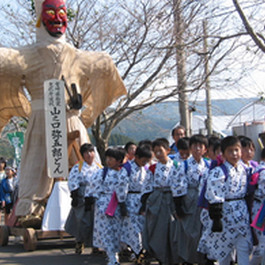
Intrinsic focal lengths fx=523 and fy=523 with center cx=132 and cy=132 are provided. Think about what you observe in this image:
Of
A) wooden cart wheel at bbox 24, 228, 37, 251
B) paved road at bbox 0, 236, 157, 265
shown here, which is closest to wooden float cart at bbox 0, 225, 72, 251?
wooden cart wheel at bbox 24, 228, 37, 251

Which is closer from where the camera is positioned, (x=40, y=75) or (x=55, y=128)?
(x=55, y=128)

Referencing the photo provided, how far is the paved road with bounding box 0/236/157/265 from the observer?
7.45m

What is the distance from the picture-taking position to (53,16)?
932cm

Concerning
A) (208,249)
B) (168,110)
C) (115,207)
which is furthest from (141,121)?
(208,249)

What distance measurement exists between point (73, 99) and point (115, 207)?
3.15m

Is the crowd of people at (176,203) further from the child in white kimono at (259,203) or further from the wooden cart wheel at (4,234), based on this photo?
the wooden cart wheel at (4,234)

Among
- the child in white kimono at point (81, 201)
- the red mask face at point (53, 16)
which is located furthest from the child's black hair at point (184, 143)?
the red mask face at point (53, 16)

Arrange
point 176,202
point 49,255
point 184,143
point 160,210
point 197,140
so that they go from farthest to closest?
1. point 49,255
2. point 184,143
3. point 160,210
4. point 197,140
5. point 176,202

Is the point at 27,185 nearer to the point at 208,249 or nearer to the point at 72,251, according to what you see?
the point at 72,251

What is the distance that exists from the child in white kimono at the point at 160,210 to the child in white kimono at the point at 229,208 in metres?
0.94

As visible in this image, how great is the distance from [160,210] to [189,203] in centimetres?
40

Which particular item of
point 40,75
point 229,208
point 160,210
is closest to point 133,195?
point 160,210

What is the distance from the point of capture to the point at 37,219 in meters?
8.79

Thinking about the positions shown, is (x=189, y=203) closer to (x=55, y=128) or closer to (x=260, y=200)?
Answer: (x=260, y=200)
